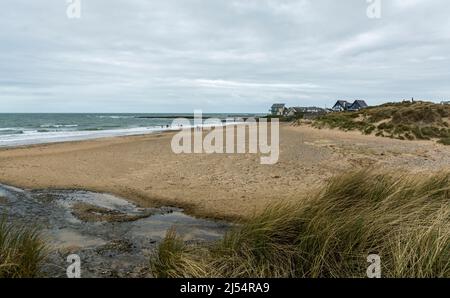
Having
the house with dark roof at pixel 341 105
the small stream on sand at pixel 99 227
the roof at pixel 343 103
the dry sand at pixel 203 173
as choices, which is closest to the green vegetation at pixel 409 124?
the dry sand at pixel 203 173

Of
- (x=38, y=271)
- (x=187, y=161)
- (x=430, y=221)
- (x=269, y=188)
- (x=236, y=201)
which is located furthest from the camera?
(x=187, y=161)

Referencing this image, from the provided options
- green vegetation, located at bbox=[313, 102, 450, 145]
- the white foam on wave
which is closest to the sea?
the white foam on wave

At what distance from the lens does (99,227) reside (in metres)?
6.64

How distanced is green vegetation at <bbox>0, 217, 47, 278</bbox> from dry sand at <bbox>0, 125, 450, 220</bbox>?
4006mm

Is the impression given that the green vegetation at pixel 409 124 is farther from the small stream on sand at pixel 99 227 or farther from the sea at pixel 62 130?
the sea at pixel 62 130

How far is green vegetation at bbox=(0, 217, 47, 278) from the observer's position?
3436 mm

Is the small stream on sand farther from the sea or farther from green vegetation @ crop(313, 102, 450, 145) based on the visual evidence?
green vegetation @ crop(313, 102, 450, 145)

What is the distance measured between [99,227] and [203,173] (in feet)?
18.7

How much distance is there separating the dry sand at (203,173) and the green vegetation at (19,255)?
4.01 meters

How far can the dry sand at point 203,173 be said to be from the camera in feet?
29.0

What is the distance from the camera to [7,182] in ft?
35.7
